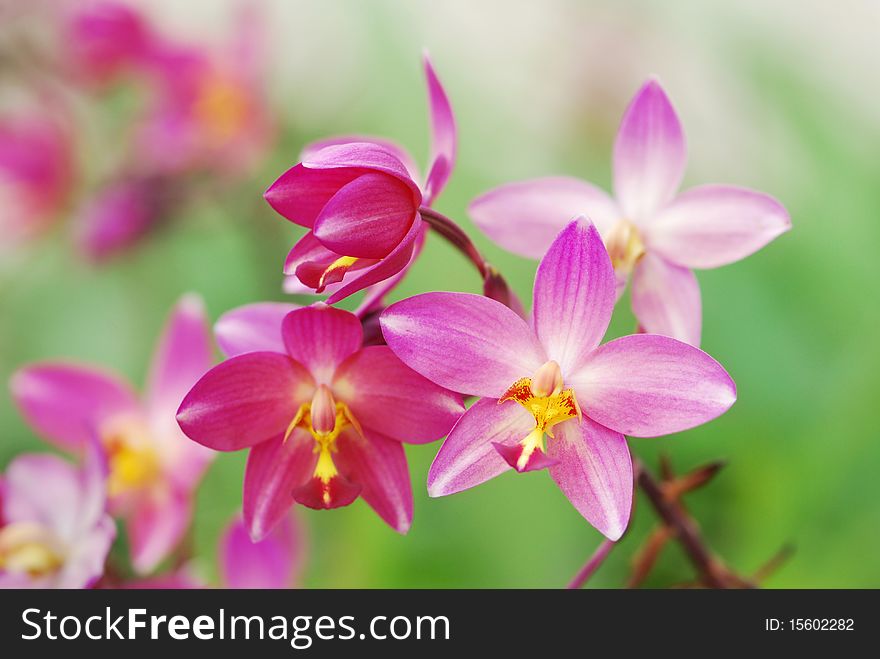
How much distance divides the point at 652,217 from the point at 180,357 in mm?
302

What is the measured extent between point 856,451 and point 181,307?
20.7 inches

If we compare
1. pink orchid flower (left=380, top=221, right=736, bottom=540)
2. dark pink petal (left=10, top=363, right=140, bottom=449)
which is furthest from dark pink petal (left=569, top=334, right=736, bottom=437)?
dark pink petal (left=10, top=363, right=140, bottom=449)

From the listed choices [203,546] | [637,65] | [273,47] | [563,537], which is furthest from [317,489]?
[637,65]

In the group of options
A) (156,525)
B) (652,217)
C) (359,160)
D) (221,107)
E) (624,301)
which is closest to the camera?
(359,160)

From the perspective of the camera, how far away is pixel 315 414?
1.21 ft

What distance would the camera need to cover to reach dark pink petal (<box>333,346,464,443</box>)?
0.37m

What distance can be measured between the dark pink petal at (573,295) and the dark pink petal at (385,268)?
5cm

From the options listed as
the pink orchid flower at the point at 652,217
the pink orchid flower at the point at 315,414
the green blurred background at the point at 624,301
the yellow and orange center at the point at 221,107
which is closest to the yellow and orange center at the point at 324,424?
the pink orchid flower at the point at 315,414

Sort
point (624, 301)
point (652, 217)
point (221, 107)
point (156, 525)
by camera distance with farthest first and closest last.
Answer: point (221, 107) → point (624, 301) → point (156, 525) → point (652, 217)

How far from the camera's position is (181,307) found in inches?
21.7

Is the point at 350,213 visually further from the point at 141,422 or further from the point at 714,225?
the point at 141,422

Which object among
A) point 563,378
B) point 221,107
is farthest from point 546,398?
point 221,107

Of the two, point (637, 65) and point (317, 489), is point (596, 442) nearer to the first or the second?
point (317, 489)

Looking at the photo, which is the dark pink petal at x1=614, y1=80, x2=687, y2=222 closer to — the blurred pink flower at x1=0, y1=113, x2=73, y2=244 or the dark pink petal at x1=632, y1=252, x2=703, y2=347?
the dark pink petal at x1=632, y1=252, x2=703, y2=347
